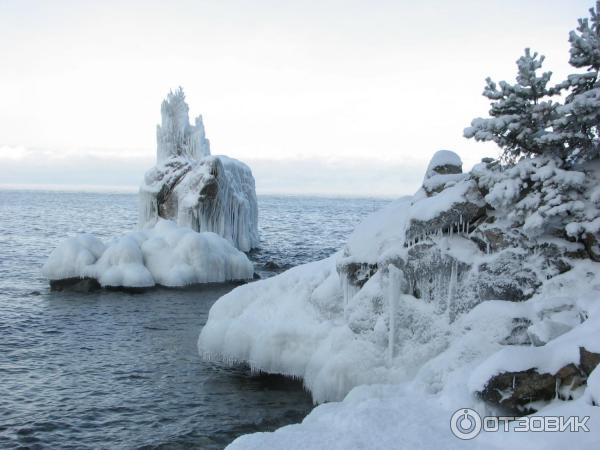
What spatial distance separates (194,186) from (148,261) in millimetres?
12837

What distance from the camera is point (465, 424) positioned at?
333 inches

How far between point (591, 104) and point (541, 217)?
2640 millimetres

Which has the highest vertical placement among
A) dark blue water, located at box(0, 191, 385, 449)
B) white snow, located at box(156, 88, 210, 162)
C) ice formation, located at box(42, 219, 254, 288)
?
white snow, located at box(156, 88, 210, 162)

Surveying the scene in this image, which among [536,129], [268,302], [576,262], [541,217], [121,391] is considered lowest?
[121,391]

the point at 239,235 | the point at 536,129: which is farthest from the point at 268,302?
the point at 239,235

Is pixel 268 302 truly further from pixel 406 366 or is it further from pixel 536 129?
pixel 536 129

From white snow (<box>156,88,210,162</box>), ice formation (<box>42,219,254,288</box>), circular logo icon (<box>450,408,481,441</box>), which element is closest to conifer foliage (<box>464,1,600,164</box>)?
circular logo icon (<box>450,408,481,441</box>)

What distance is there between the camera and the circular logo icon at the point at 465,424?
8.19m

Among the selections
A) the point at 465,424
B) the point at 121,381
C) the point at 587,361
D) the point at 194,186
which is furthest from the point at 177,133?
the point at 587,361

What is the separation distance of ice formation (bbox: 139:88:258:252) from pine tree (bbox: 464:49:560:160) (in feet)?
107

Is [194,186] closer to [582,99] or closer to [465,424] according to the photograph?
[582,99]

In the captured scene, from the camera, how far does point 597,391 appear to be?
23.5ft

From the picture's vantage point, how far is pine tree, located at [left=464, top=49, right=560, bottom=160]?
39.3 ft

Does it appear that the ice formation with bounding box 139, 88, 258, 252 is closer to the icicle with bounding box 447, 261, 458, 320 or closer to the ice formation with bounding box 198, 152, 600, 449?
the ice formation with bounding box 198, 152, 600, 449
